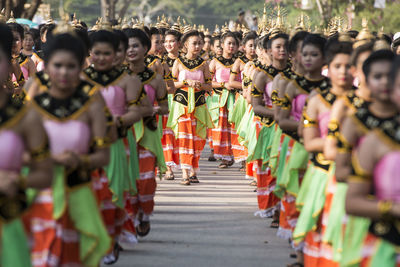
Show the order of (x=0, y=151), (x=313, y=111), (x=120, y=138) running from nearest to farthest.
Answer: (x=0, y=151)
(x=313, y=111)
(x=120, y=138)

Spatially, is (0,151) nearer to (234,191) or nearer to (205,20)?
(234,191)

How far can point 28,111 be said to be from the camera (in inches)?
186

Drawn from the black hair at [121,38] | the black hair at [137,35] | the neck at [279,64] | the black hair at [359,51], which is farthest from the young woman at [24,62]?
the black hair at [359,51]

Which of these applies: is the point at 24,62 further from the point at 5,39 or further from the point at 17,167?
the point at 17,167

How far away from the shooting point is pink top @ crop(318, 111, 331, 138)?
6137 mm

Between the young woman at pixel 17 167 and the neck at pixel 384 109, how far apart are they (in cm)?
177

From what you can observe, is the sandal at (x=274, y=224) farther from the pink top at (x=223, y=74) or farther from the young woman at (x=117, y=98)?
the pink top at (x=223, y=74)

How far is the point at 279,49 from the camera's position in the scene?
9.62 m

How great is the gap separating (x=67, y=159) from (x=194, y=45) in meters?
8.62

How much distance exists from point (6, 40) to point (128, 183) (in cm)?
269

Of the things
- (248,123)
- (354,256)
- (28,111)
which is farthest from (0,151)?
Answer: (248,123)

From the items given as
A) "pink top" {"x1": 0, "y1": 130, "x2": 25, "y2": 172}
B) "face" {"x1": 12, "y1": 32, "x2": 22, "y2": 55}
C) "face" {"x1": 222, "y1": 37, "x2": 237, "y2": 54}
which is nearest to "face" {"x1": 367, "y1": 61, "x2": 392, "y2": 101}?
"pink top" {"x1": 0, "y1": 130, "x2": 25, "y2": 172}

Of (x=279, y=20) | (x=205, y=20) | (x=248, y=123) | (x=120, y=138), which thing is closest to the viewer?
(x=120, y=138)

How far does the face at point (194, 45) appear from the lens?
1332cm
